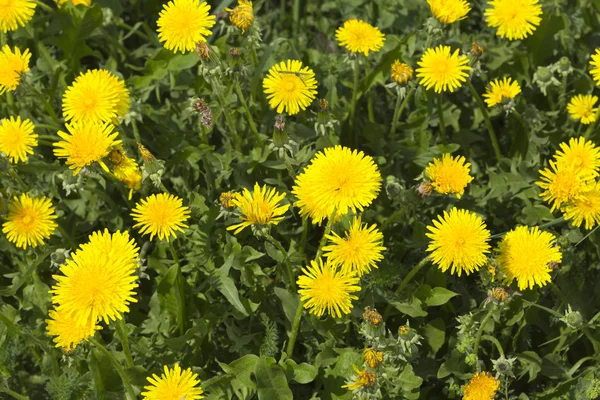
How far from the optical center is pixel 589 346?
324 centimetres

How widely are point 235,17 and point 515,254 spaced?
1.52 meters

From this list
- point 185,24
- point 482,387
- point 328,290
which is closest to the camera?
point 328,290

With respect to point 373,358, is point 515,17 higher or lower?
higher

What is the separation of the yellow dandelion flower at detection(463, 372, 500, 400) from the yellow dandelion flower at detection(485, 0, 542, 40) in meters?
1.68

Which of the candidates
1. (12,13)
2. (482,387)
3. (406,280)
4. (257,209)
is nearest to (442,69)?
(406,280)

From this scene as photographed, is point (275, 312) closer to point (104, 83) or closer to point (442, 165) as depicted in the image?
point (442, 165)

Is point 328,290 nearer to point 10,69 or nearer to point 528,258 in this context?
point 528,258

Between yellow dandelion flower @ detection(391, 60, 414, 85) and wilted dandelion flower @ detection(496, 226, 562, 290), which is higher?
yellow dandelion flower @ detection(391, 60, 414, 85)

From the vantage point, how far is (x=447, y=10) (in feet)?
10.8

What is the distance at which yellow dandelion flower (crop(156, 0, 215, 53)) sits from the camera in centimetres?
307

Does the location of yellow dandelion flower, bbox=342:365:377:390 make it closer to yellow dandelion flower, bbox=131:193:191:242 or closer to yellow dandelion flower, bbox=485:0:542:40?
yellow dandelion flower, bbox=131:193:191:242

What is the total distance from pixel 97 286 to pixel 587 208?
1.96m

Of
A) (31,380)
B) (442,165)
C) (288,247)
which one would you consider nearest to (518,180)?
(442,165)

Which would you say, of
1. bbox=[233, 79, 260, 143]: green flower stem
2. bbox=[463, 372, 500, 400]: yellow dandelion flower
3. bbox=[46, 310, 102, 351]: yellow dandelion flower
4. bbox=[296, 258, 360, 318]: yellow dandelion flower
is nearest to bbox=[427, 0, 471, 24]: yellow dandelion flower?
bbox=[233, 79, 260, 143]: green flower stem
